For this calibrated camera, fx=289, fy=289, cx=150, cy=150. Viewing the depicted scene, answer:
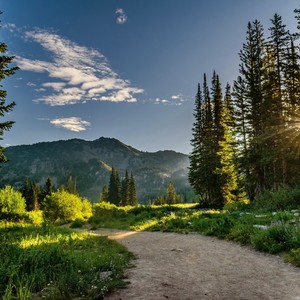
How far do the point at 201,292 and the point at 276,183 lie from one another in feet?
97.7

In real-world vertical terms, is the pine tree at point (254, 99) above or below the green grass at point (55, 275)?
above

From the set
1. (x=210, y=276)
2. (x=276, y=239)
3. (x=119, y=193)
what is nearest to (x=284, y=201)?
(x=276, y=239)

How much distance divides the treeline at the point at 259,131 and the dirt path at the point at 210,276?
720 inches

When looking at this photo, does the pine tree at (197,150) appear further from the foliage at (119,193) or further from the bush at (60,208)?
the foliage at (119,193)

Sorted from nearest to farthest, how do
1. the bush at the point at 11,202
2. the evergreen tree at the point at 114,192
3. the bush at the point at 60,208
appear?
1. the bush at the point at 11,202
2. the bush at the point at 60,208
3. the evergreen tree at the point at 114,192

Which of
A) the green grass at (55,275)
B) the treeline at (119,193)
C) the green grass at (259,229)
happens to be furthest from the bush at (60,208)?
the treeline at (119,193)

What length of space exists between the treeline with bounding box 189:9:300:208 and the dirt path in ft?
60.0

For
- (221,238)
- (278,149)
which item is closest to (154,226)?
(221,238)

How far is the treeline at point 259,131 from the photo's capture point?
29891 millimetres

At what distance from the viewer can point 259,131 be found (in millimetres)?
33719

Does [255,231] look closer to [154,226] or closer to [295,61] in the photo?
[154,226]

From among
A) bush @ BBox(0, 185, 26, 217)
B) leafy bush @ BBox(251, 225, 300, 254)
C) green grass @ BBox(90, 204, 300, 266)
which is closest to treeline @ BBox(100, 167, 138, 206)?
bush @ BBox(0, 185, 26, 217)

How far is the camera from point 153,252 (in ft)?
35.5

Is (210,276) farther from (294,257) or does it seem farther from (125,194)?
(125,194)
